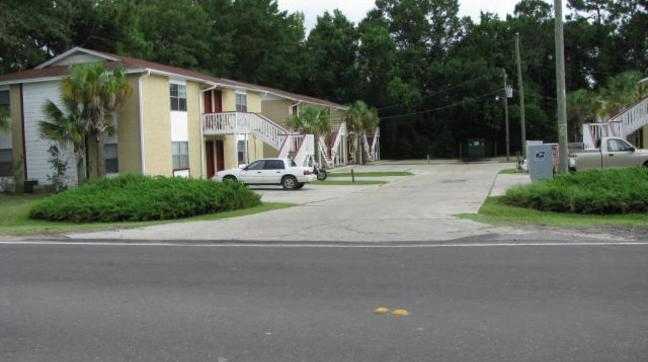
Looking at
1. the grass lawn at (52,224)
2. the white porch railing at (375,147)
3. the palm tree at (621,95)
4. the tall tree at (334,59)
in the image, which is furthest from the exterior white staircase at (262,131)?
the tall tree at (334,59)

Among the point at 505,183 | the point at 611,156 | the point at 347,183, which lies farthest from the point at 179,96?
the point at 611,156

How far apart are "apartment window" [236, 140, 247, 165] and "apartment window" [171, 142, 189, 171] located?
5050 mm

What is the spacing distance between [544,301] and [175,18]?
187 feet

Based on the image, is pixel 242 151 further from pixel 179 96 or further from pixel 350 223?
pixel 350 223

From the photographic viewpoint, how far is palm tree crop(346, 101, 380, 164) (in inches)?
2197

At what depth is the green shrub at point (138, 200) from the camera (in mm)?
18219

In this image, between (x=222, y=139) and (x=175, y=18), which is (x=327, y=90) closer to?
(x=175, y=18)

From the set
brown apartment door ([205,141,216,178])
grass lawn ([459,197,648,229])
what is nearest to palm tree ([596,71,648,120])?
brown apartment door ([205,141,216,178])

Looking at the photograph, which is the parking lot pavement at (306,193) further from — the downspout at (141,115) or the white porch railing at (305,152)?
the downspout at (141,115)

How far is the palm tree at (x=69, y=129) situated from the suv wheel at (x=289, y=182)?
838 centimetres

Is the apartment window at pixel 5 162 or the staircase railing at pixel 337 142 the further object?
the staircase railing at pixel 337 142

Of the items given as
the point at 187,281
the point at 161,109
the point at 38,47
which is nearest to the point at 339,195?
the point at 161,109

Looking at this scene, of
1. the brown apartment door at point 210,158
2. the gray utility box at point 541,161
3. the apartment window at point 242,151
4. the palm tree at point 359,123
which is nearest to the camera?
the gray utility box at point 541,161

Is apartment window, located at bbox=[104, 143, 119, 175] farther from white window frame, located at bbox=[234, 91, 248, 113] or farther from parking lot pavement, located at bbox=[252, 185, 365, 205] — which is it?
white window frame, located at bbox=[234, 91, 248, 113]
